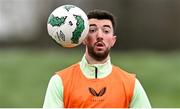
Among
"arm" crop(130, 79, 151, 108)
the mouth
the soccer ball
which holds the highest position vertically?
the soccer ball

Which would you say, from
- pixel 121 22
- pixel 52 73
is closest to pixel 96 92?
pixel 52 73

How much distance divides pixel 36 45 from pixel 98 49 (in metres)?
16.8

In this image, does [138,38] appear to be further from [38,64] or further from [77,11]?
[77,11]

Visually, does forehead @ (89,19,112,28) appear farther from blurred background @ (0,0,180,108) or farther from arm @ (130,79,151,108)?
blurred background @ (0,0,180,108)

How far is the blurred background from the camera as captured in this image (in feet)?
55.5

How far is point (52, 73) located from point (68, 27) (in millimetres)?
8966

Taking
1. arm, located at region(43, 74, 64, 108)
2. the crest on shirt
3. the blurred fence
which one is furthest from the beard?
the blurred fence

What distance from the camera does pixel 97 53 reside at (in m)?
8.34

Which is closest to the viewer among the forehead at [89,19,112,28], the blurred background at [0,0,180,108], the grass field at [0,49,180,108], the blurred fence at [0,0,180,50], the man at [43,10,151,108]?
the man at [43,10,151,108]

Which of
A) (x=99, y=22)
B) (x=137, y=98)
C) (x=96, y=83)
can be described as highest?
(x=99, y=22)

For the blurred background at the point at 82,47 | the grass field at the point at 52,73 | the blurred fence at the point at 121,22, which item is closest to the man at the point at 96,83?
the grass field at the point at 52,73

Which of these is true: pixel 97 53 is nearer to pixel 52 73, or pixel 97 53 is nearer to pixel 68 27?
pixel 68 27

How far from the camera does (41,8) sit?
85.9 ft

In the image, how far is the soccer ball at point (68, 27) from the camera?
8.35 metres
